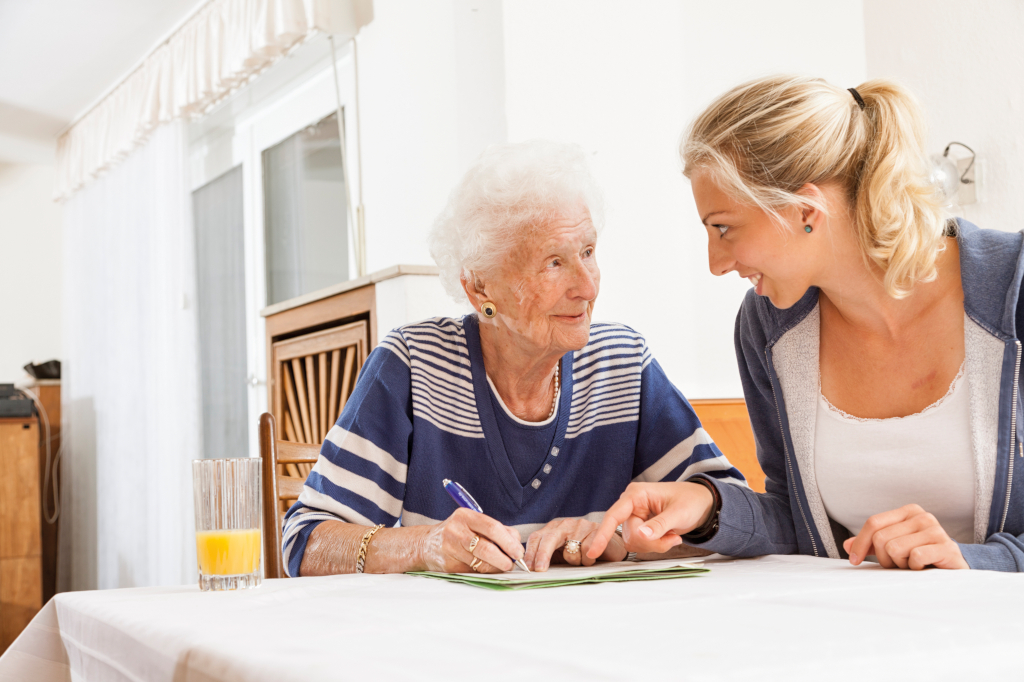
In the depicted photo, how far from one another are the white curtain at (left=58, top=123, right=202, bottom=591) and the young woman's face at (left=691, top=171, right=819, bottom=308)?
3.64 meters

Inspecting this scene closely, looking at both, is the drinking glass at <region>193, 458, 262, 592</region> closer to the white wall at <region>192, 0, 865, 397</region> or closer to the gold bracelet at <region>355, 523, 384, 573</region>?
the gold bracelet at <region>355, 523, 384, 573</region>

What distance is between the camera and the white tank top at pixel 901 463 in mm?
1100

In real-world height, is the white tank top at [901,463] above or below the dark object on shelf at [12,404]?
below

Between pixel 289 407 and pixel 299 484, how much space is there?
1.05m

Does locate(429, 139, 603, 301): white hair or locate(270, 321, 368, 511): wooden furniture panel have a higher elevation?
locate(429, 139, 603, 301): white hair

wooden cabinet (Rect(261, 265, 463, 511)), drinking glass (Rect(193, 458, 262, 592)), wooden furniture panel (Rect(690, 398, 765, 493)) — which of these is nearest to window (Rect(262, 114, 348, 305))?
wooden cabinet (Rect(261, 265, 463, 511))

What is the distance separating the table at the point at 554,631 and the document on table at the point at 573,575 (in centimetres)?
3

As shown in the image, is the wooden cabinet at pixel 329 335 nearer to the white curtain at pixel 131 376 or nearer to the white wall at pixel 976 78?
the white wall at pixel 976 78

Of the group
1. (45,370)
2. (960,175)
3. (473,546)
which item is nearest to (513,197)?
(473,546)

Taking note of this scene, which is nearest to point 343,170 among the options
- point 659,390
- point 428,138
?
point 428,138

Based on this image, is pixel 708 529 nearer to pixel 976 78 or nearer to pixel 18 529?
pixel 976 78

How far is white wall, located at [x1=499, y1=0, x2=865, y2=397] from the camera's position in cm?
230

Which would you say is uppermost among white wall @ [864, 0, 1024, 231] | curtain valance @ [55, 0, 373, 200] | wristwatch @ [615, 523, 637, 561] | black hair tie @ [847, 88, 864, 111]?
curtain valance @ [55, 0, 373, 200]

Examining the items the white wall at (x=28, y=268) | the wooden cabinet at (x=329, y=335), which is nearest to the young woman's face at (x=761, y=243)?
the wooden cabinet at (x=329, y=335)
